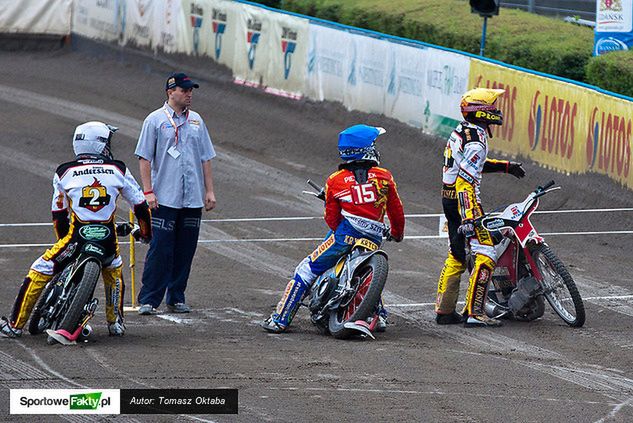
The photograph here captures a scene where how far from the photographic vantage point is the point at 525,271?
11.1 m

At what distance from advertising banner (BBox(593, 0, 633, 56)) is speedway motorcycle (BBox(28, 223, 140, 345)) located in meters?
11.2

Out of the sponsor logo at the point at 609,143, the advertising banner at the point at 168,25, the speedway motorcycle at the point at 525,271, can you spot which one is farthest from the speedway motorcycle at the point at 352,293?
the advertising banner at the point at 168,25

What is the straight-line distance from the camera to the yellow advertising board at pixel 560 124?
16234mm

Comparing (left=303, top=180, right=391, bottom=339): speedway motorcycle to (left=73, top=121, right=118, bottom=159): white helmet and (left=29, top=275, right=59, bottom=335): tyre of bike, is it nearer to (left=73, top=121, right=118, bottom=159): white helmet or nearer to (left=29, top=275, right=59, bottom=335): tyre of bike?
(left=73, top=121, right=118, bottom=159): white helmet

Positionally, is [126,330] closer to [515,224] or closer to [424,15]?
[515,224]

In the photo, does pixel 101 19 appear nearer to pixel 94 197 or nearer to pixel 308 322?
pixel 308 322

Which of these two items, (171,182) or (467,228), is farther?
(171,182)

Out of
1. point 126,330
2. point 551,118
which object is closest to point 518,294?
point 126,330

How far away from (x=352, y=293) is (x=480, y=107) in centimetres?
200

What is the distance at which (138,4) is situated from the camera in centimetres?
2922

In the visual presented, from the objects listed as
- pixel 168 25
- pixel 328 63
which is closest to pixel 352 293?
pixel 328 63

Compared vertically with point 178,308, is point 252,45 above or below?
below

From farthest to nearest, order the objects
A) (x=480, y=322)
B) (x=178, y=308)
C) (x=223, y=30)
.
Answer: (x=223, y=30) → (x=178, y=308) → (x=480, y=322)

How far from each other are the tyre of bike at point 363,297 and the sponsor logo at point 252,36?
15.6m
